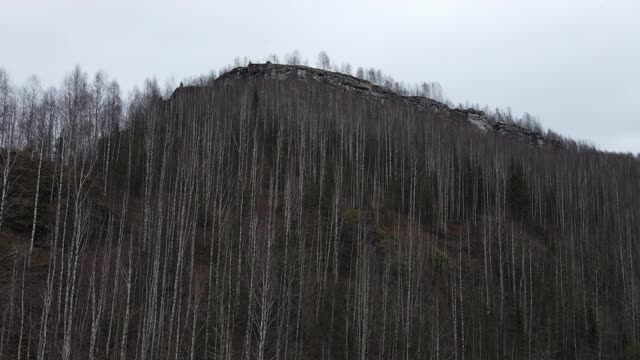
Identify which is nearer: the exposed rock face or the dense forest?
the dense forest

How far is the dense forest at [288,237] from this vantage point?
21.1 metres

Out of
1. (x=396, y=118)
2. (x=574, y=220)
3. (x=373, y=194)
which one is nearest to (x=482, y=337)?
(x=373, y=194)

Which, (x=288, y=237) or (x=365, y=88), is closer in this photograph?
(x=288, y=237)

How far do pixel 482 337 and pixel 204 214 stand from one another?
62.3ft

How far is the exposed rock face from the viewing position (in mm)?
70312

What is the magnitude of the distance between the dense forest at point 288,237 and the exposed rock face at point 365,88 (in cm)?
1509

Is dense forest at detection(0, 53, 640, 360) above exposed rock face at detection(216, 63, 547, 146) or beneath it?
beneath

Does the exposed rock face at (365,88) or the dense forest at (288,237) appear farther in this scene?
the exposed rock face at (365,88)

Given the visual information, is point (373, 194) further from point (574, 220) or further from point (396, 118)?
point (574, 220)

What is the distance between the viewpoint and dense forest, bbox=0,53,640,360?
21109mm

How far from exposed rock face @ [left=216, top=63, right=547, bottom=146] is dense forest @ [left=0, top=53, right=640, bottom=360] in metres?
15.1

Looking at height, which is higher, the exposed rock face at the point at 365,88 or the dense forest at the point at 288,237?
the exposed rock face at the point at 365,88

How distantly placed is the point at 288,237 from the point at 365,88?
2000 inches

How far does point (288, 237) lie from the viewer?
1095 inches
